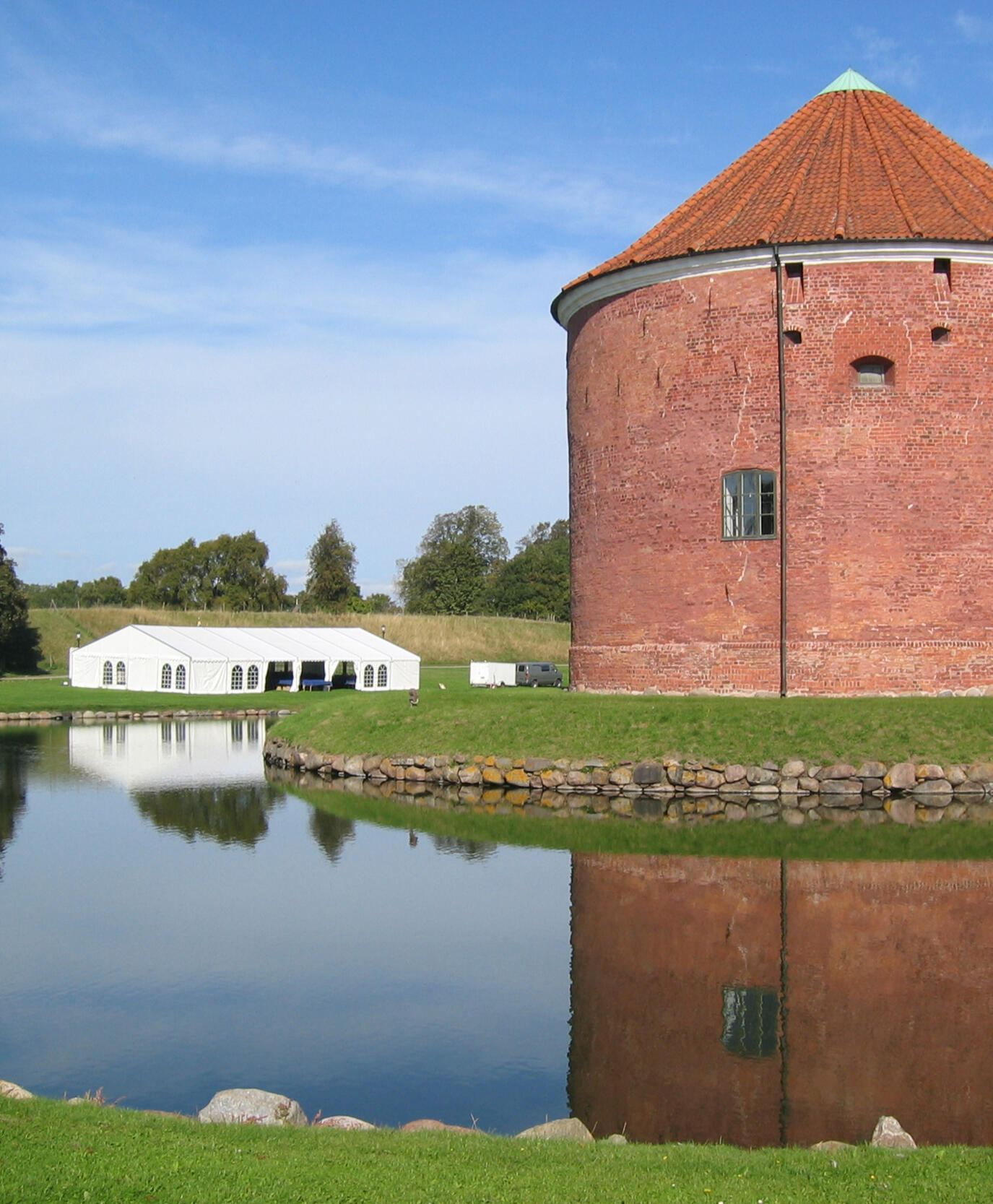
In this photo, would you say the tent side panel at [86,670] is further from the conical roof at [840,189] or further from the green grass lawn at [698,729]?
the conical roof at [840,189]

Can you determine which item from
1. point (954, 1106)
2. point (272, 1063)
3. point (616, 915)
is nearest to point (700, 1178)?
point (954, 1106)

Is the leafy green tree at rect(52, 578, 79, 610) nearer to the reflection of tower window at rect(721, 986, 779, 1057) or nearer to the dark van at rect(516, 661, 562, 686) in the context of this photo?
the dark van at rect(516, 661, 562, 686)

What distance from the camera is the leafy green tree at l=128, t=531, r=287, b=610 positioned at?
86125mm

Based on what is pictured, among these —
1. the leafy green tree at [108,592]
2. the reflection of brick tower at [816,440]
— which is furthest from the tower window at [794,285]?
the leafy green tree at [108,592]

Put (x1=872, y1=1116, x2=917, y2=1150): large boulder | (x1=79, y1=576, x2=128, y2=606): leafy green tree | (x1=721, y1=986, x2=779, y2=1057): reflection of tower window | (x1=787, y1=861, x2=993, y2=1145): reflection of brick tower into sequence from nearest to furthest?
1. (x1=872, y1=1116, x2=917, y2=1150): large boulder
2. (x1=787, y1=861, x2=993, y2=1145): reflection of brick tower
3. (x1=721, y1=986, x2=779, y2=1057): reflection of tower window
4. (x1=79, y1=576, x2=128, y2=606): leafy green tree

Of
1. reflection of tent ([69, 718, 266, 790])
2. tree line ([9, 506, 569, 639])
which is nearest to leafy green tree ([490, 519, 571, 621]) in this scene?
tree line ([9, 506, 569, 639])

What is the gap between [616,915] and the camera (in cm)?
1162

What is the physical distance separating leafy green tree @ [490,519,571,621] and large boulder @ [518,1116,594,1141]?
84961 mm

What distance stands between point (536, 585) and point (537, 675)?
163 feet

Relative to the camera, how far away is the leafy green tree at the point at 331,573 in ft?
290

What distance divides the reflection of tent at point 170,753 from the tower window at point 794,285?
12070mm

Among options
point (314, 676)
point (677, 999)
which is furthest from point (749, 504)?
point (314, 676)

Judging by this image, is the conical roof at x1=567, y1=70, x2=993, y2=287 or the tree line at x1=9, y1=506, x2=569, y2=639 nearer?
the conical roof at x1=567, y1=70, x2=993, y2=287

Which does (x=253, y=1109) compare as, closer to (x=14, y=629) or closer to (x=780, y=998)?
(x=780, y=998)
